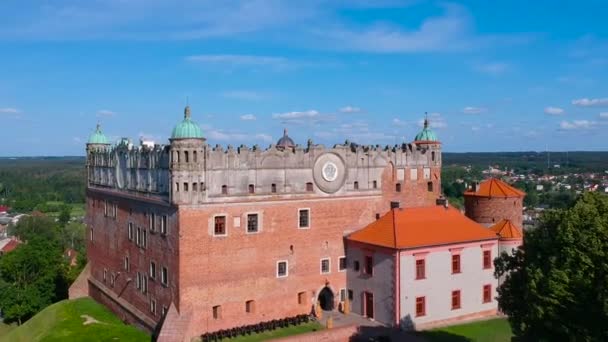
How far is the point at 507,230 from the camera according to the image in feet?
147

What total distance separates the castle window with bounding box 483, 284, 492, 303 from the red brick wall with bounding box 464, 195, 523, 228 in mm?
5348

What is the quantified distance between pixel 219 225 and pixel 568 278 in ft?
70.3

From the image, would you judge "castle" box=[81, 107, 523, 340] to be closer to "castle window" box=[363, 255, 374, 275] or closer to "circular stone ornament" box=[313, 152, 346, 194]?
"circular stone ornament" box=[313, 152, 346, 194]

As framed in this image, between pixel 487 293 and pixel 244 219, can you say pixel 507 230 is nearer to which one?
pixel 487 293

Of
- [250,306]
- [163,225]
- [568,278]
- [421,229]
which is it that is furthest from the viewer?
[421,229]

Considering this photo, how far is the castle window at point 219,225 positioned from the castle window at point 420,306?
13726 millimetres

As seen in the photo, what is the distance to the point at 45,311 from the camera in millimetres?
52812

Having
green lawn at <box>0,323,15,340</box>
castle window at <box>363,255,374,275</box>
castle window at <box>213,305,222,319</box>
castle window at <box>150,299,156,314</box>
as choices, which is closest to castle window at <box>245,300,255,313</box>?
castle window at <box>213,305,222,319</box>

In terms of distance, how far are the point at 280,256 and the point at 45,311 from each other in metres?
24.3

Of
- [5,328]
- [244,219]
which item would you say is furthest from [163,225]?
[5,328]

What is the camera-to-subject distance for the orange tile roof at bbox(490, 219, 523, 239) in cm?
4456

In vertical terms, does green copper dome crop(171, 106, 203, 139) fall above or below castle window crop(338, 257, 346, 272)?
above

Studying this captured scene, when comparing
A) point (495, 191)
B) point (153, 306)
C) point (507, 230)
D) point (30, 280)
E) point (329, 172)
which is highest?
point (329, 172)

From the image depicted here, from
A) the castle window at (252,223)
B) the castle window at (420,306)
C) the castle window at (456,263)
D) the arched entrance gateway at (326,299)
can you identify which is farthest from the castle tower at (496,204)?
the castle window at (252,223)
